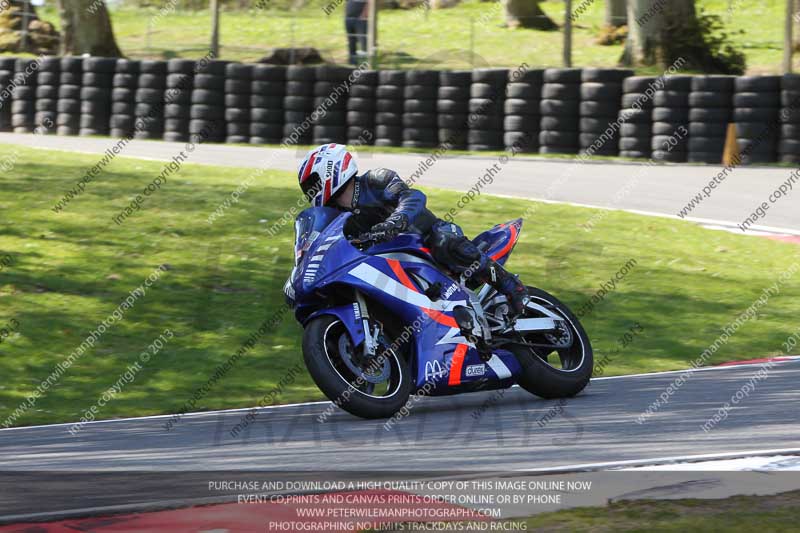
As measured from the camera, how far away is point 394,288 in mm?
7609

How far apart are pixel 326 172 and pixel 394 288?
82 centimetres

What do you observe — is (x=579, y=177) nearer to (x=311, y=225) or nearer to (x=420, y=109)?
(x=420, y=109)

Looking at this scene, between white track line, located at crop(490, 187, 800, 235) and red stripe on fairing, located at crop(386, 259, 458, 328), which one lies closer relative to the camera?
red stripe on fairing, located at crop(386, 259, 458, 328)

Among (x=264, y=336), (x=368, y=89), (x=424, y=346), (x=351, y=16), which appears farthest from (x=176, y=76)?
(x=424, y=346)

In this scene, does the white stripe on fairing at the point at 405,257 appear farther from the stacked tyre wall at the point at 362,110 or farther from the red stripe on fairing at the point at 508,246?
the stacked tyre wall at the point at 362,110

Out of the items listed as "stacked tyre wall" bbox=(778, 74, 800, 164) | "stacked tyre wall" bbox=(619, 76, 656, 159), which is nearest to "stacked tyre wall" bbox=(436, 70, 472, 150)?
"stacked tyre wall" bbox=(619, 76, 656, 159)

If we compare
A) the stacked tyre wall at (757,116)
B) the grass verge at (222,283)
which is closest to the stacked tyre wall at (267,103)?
the grass verge at (222,283)

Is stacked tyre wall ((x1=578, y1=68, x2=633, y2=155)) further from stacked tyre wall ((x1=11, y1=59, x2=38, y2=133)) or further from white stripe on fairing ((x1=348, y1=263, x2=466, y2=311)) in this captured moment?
white stripe on fairing ((x1=348, y1=263, x2=466, y2=311))

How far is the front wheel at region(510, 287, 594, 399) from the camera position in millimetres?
7969

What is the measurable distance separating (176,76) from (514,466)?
55.7ft

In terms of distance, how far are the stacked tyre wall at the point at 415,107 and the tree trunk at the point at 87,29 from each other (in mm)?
3031

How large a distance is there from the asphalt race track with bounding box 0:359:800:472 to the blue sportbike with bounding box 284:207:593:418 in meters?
0.20

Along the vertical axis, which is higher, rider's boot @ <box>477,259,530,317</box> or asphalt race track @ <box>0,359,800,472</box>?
rider's boot @ <box>477,259,530,317</box>

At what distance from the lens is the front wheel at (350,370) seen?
281 inches
